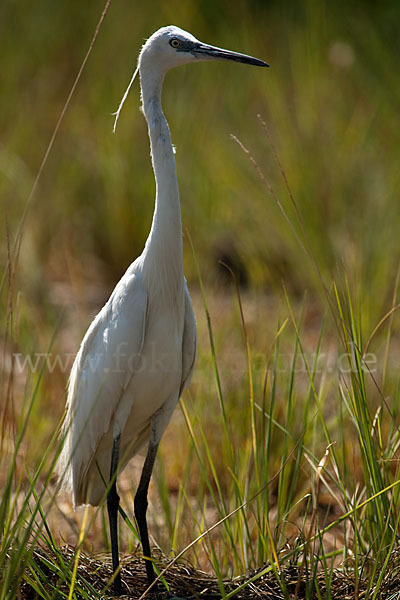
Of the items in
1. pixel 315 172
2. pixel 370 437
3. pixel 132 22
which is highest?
pixel 132 22

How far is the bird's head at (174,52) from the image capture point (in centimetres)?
229

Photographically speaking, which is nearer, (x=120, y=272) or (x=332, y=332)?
(x=332, y=332)

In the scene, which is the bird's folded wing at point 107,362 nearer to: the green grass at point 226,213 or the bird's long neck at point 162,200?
the bird's long neck at point 162,200

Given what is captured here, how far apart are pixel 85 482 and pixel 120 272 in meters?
3.14

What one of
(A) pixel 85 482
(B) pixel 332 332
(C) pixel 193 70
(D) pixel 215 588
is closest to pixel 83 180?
(C) pixel 193 70

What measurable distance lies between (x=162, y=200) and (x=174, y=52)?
45 cm

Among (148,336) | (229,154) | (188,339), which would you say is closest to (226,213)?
(229,154)

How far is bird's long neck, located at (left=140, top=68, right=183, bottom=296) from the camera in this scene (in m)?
2.25

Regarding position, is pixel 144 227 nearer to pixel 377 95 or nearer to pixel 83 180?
pixel 83 180

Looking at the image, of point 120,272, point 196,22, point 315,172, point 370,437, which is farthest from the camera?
point 196,22

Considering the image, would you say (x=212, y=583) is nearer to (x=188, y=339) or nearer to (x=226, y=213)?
(x=188, y=339)

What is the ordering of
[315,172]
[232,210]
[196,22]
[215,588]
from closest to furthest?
[215,588], [315,172], [232,210], [196,22]

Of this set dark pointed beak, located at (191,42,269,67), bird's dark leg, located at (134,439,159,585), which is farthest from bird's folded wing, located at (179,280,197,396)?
dark pointed beak, located at (191,42,269,67)

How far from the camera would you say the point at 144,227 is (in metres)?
5.48
